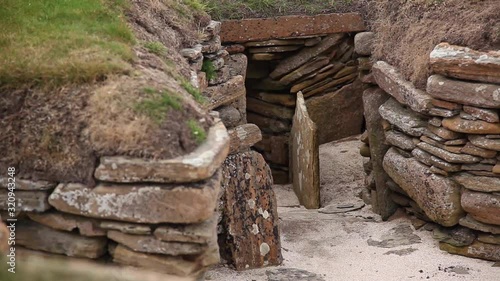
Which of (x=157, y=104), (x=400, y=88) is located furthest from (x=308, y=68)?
(x=157, y=104)

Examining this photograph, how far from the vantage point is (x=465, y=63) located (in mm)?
7551

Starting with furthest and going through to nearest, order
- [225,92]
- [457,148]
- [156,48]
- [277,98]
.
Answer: [277,98] → [225,92] → [457,148] → [156,48]

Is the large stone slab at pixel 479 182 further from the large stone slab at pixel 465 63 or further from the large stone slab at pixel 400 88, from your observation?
the large stone slab at pixel 465 63

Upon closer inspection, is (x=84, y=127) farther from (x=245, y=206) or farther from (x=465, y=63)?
(x=465, y=63)

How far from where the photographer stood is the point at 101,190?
459 centimetres

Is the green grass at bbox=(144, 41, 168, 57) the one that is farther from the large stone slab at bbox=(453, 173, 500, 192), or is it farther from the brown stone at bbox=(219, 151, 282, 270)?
the large stone slab at bbox=(453, 173, 500, 192)

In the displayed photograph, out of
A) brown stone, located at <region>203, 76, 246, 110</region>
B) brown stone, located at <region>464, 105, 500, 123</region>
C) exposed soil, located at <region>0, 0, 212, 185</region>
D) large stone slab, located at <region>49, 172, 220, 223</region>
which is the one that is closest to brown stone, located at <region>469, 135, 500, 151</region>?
brown stone, located at <region>464, 105, 500, 123</region>

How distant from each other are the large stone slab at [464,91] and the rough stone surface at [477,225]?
1.13m

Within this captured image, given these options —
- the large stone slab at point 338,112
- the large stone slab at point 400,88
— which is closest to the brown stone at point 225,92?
the large stone slab at point 400,88

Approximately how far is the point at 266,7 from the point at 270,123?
1648mm

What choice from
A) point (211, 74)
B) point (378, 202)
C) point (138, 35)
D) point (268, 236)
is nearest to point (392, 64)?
point (378, 202)

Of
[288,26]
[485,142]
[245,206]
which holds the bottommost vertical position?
[245,206]

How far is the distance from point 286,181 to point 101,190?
715 centimetres

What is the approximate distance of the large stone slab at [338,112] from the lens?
11.6 m
